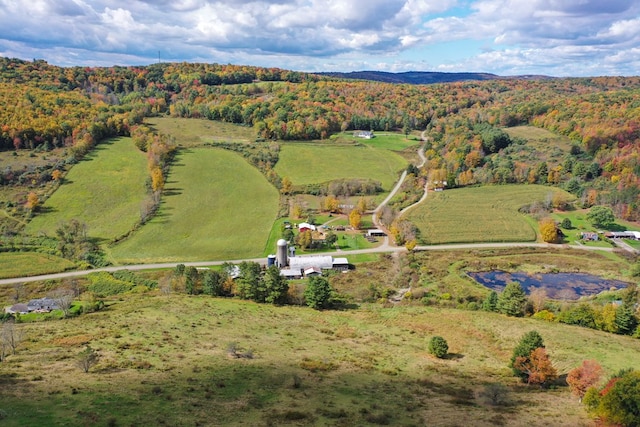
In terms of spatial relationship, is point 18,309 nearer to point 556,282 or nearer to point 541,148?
point 556,282

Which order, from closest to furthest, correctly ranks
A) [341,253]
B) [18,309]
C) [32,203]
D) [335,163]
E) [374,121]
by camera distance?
1. [18,309]
2. [341,253]
3. [32,203]
4. [335,163]
5. [374,121]

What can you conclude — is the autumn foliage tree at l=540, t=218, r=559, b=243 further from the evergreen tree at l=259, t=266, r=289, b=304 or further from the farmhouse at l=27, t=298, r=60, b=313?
the farmhouse at l=27, t=298, r=60, b=313

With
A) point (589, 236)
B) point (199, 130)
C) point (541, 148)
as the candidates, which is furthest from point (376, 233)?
point (199, 130)

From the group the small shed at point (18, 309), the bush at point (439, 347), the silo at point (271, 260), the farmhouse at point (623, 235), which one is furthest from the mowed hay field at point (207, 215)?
the farmhouse at point (623, 235)

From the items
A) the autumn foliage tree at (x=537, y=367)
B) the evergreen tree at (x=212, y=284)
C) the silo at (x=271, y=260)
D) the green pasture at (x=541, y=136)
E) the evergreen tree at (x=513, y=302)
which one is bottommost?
the silo at (x=271, y=260)

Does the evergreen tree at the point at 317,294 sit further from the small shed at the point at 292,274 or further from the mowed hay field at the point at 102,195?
the mowed hay field at the point at 102,195

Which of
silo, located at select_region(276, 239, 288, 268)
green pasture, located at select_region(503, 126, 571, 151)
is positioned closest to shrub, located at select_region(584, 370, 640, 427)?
silo, located at select_region(276, 239, 288, 268)

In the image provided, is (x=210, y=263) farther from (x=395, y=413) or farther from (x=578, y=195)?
(x=578, y=195)
